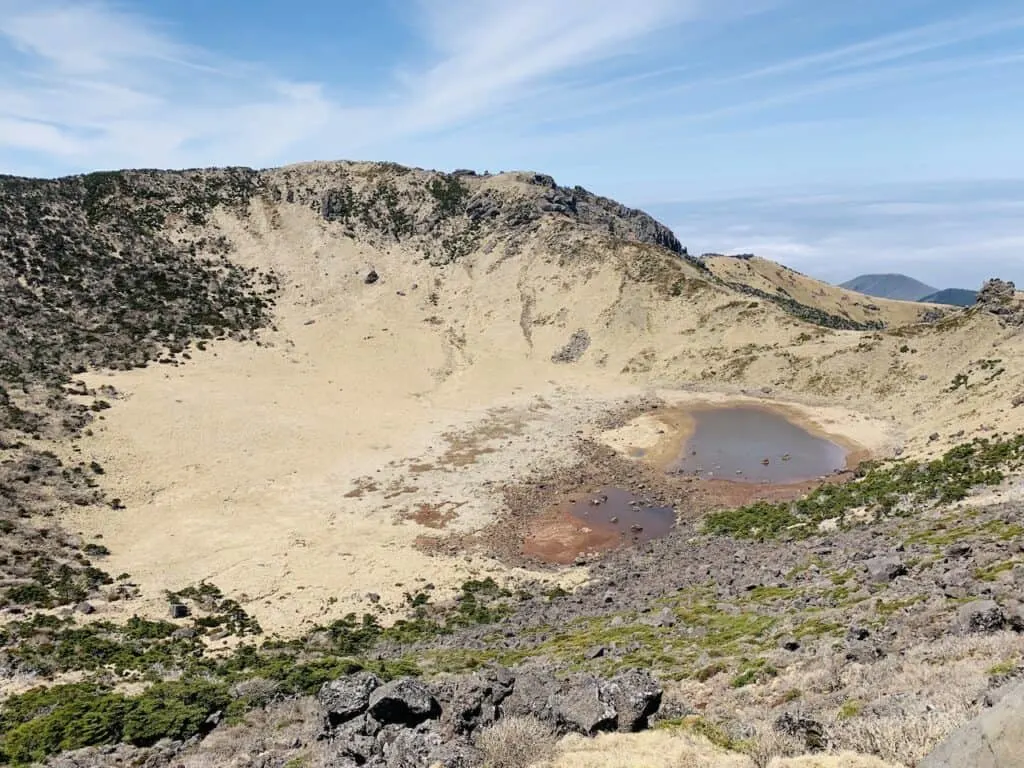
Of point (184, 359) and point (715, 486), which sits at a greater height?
point (184, 359)

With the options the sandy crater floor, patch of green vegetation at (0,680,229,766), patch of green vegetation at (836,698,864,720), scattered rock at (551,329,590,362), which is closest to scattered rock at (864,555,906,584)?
patch of green vegetation at (836,698,864,720)

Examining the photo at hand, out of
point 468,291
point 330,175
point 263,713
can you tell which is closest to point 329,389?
point 468,291

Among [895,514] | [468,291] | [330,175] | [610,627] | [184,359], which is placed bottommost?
[610,627]

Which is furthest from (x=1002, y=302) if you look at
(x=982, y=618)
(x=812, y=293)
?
(x=812, y=293)

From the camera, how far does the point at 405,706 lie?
14.1m

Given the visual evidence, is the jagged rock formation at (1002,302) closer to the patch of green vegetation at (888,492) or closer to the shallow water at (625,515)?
the patch of green vegetation at (888,492)

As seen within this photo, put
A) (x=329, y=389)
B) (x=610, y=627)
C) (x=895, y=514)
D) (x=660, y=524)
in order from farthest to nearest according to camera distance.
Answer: (x=329, y=389) < (x=660, y=524) < (x=895, y=514) < (x=610, y=627)

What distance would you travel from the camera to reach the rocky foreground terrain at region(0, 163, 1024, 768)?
1418 cm

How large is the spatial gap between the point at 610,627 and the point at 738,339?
194ft

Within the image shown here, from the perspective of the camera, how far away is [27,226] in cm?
8238

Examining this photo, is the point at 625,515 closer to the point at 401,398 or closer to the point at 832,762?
the point at 832,762

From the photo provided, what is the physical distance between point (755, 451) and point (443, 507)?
26.0 metres

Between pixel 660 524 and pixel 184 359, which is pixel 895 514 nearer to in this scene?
pixel 660 524

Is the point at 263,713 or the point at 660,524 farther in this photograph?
the point at 660,524
